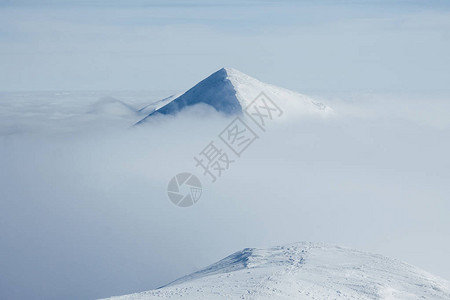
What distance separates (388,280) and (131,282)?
118 metres

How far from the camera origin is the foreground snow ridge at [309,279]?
55.9 metres

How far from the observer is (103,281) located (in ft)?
565

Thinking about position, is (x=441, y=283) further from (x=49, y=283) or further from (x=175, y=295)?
(x=49, y=283)

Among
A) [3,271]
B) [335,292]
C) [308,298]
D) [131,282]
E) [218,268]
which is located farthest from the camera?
[3,271]

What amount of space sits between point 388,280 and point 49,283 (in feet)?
430

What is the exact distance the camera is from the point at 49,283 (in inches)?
6845

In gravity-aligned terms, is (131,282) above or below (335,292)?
above

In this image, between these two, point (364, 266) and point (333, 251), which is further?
point (333, 251)

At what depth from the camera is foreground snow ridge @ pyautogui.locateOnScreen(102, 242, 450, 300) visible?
183 feet

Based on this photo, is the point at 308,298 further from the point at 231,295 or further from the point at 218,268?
the point at 218,268

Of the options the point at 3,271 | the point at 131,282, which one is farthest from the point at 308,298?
the point at 3,271

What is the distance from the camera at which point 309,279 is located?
62062mm

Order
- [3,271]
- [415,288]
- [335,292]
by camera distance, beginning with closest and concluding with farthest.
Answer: [335,292] < [415,288] < [3,271]

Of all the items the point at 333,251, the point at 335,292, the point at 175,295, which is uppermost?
Result: the point at 333,251
